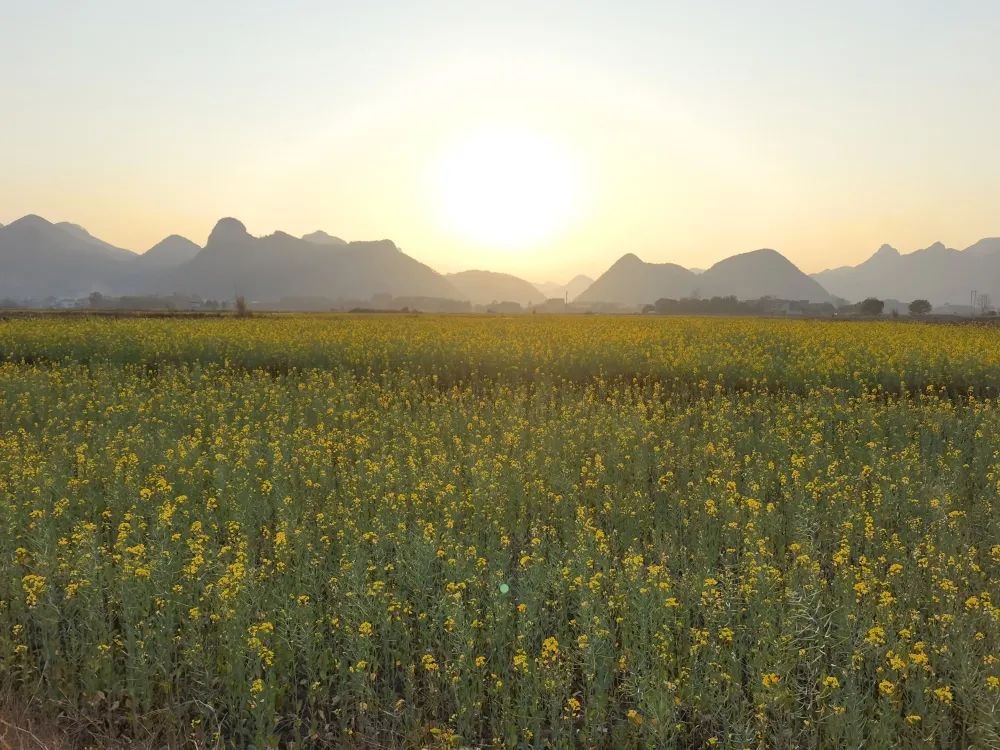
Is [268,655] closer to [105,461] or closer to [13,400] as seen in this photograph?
[105,461]

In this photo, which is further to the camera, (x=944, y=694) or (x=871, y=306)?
(x=871, y=306)

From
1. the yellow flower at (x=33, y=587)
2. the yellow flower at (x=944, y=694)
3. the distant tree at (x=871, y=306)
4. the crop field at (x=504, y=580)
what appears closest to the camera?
the yellow flower at (x=944, y=694)

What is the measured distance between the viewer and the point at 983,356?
774 inches

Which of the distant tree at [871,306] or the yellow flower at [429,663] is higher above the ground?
the distant tree at [871,306]

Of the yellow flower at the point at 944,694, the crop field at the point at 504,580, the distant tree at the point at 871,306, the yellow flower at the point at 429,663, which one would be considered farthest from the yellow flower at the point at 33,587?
the distant tree at the point at 871,306

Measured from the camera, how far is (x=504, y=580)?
6461mm

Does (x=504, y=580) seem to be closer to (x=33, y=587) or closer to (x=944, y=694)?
(x=944, y=694)

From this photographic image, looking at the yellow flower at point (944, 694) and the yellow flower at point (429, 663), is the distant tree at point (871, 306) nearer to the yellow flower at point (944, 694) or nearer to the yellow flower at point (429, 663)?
the yellow flower at point (944, 694)

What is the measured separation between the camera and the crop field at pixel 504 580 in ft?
15.6

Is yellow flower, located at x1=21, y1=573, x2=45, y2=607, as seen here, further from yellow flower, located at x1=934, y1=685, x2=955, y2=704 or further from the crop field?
yellow flower, located at x1=934, y1=685, x2=955, y2=704

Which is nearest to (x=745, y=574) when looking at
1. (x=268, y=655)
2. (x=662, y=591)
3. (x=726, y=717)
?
(x=662, y=591)

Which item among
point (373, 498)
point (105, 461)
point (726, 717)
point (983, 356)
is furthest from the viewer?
point (983, 356)

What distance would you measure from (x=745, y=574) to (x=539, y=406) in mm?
8462

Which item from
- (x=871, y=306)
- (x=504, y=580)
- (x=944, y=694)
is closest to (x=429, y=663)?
(x=504, y=580)
